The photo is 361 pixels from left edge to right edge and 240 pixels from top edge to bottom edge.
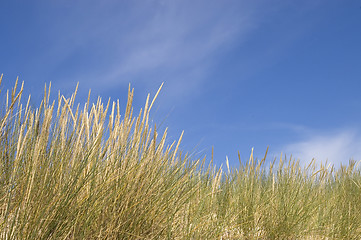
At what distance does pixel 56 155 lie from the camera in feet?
6.36

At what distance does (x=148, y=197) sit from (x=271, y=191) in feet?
6.02

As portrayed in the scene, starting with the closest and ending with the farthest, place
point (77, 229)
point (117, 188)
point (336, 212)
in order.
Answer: point (77, 229)
point (117, 188)
point (336, 212)

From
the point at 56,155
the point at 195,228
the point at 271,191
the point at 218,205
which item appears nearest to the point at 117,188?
the point at 56,155

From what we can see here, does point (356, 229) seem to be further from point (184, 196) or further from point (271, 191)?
point (184, 196)

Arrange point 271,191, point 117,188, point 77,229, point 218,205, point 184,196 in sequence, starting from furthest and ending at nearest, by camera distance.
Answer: point 271,191 → point 218,205 → point 184,196 → point 117,188 → point 77,229

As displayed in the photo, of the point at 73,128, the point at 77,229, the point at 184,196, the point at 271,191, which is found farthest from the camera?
the point at 271,191

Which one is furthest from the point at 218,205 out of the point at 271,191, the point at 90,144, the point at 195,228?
the point at 90,144

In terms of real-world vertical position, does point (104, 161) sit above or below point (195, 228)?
above

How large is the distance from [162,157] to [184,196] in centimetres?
28

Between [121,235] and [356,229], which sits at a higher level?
[356,229]

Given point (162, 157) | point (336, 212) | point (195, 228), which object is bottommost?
point (195, 228)

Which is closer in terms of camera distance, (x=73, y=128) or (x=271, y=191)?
(x=73, y=128)

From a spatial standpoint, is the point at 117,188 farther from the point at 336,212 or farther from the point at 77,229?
the point at 336,212

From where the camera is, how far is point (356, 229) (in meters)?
3.80
